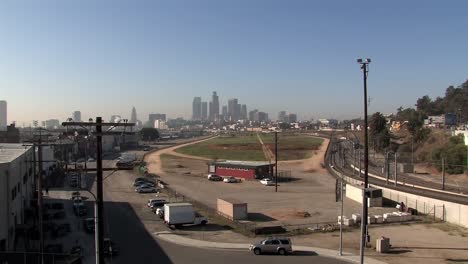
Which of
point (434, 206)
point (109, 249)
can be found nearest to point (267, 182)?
point (434, 206)

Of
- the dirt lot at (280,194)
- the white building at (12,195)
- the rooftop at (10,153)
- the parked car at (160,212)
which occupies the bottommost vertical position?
the dirt lot at (280,194)

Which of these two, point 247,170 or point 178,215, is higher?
point 178,215

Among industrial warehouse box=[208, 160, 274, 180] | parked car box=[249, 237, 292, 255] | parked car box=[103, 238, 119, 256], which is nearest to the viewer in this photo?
parked car box=[103, 238, 119, 256]

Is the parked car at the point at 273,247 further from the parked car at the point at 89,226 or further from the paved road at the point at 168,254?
the parked car at the point at 89,226

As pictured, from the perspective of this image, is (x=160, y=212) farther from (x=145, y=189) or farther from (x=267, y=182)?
(x=267, y=182)

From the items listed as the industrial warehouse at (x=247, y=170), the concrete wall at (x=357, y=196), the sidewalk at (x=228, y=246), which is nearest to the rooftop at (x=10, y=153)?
the sidewalk at (x=228, y=246)

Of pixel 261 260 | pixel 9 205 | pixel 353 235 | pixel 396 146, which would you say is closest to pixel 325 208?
pixel 353 235

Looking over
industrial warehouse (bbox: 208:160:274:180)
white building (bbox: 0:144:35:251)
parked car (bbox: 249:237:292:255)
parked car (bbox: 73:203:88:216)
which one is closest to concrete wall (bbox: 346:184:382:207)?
industrial warehouse (bbox: 208:160:274:180)

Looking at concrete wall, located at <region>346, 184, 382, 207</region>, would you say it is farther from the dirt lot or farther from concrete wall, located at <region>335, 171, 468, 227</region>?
concrete wall, located at <region>335, 171, 468, 227</region>

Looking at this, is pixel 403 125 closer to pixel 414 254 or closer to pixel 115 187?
pixel 115 187
